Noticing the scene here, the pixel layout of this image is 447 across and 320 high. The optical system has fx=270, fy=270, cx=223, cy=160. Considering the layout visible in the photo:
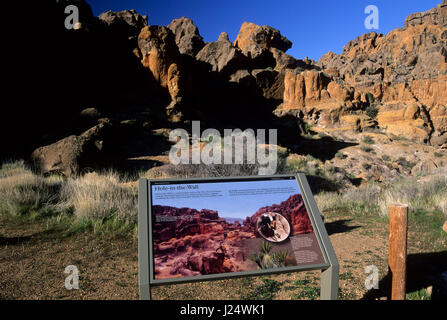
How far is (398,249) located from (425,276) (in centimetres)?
182

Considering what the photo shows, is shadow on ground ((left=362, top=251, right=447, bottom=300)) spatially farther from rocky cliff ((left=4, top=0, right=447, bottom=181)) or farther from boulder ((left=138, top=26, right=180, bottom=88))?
Result: boulder ((left=138, top=26, right=180, bottom=88))

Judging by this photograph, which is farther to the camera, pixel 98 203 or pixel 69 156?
pixel 69 156

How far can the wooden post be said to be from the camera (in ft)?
8.29

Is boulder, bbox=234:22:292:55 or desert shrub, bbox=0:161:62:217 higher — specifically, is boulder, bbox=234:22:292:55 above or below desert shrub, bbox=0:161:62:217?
above

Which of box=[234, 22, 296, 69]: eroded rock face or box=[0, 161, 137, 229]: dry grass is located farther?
box=[234, 22, 296, 69]: eroded rock face

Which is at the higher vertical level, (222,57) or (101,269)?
(222,57)

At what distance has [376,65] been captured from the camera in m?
39.8

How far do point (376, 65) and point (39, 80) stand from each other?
42.0 m

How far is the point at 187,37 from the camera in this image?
3569 cm

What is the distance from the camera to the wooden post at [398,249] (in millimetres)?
2527

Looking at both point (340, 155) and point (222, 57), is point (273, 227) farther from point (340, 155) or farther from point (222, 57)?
point (222, 57)

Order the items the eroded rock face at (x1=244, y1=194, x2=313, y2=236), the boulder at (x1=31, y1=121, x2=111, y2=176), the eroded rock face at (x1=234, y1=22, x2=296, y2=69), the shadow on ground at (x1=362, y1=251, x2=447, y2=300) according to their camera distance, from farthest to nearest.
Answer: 1. the eroded rock face at (x1=234, y1=22, x2=296, y2=69)
2. the boulder at (x1=31, y1=121, x2=111, y2=176)
3. the shadow on ground at (x1=362, y1=251, x2=447, y2=300)
4. the eroded rock face at (x1=244, y1=194, x2=313, y2=236)

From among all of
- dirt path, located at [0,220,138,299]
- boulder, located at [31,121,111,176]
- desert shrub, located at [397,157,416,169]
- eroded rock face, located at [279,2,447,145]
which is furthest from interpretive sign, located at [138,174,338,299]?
eroded rock face, located at [279,2,447,145]

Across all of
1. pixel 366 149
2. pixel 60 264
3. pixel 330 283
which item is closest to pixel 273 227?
pixel 330 283
